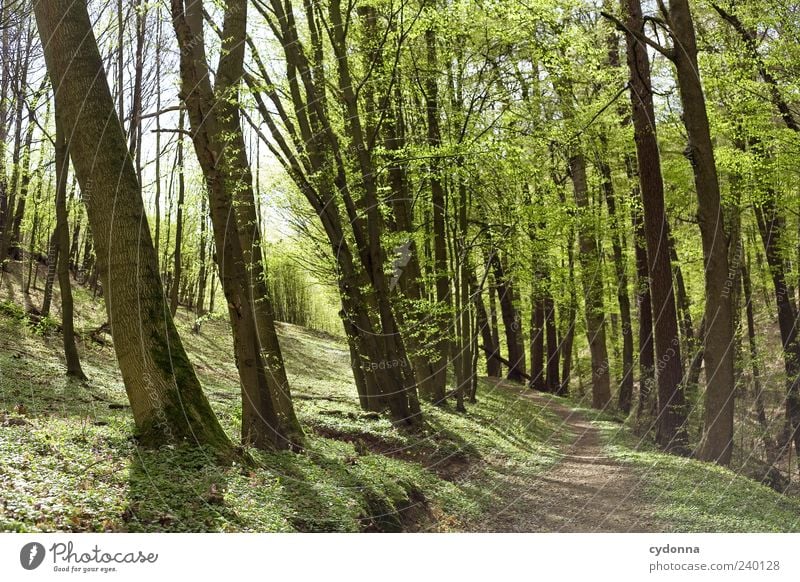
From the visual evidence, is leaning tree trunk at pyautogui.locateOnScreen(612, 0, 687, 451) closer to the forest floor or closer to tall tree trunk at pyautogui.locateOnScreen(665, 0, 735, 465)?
the forest floor

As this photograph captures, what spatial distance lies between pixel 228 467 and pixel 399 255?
8.31m

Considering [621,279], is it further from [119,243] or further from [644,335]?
[119,243]

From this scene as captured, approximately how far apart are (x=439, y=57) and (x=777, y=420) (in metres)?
14.1

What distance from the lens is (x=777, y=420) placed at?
20.9m

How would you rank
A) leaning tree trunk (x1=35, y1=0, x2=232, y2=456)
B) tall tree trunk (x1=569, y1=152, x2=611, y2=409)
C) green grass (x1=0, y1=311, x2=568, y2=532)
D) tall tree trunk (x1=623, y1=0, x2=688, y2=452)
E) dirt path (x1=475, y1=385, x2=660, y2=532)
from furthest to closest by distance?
tall tree trunk (x1=569, y1=152, x2=611, y2=409)
tall tree trunk (x1=623, y1=0, x2=688, y2=452)
dirt path (x1=475, y1=385, x2=660, y2=532)
leaning tree trunk (x1=35, y1=0, x2=232, y2=456)
green grass (x1=0, y1=311, x2=568, y2=532)

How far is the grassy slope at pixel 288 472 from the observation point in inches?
261

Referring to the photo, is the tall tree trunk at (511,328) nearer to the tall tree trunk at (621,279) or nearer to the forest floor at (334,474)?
the tall tree trunk at (621,279)

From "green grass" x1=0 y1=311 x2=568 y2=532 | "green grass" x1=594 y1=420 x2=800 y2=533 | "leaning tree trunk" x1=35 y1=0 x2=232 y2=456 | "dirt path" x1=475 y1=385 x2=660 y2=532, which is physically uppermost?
"leaning tree trunk" x1=35 y1=0 x2=232 y2=456

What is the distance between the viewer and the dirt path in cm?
952

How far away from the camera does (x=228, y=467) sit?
8.13 meters

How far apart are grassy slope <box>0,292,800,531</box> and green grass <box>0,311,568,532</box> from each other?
0.8 inches

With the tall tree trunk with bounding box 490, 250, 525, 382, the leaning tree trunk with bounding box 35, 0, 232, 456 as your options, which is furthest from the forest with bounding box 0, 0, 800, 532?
the tall tree trunk with bounding box 490, 250, 525, 382
